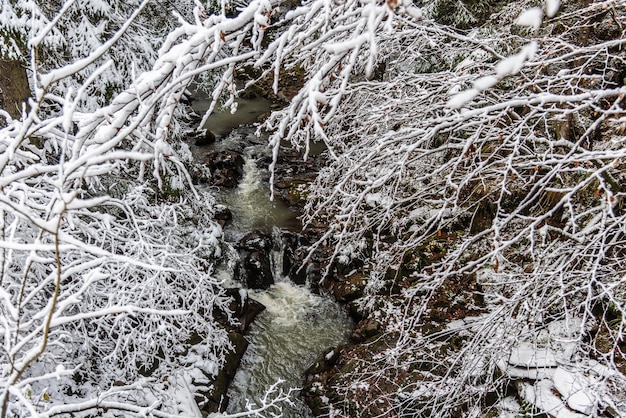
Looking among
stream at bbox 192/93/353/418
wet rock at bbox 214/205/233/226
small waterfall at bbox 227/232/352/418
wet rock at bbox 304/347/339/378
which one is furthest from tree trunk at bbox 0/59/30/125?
wet rock at bbox 304/347/339/378

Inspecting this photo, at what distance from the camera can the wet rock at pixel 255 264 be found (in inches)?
377

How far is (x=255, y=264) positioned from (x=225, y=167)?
4.55 metres

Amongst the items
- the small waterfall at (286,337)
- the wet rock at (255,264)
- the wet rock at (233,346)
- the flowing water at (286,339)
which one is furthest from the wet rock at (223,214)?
the wet rock at (233,346)

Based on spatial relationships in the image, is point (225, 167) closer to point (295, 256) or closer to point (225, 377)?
point (295, 256)

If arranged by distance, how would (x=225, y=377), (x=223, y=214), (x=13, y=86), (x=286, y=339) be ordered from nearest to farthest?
(x=13, y=86) < (x=225, y=377) < (x=286, y=339) < (x=223, y=214)

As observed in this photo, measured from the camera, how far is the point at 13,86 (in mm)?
5211

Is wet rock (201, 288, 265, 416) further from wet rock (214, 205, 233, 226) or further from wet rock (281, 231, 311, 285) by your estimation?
wet rock (214, 205, 233, 226)


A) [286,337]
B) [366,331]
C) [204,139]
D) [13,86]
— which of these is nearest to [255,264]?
[286,337]

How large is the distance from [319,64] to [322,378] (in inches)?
234

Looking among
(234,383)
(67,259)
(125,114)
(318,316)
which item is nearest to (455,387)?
(125,114)

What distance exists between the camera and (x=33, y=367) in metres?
4.17

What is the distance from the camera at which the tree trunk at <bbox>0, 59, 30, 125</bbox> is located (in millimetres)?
5113

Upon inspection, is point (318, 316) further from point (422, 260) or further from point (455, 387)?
point (455, 387)

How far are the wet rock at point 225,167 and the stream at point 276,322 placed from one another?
0.82ft
